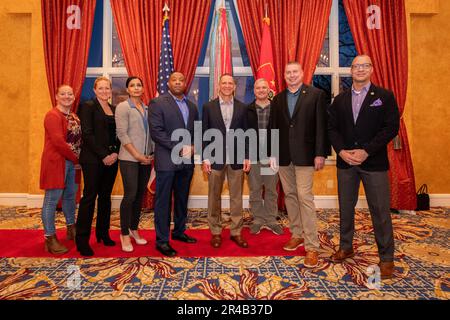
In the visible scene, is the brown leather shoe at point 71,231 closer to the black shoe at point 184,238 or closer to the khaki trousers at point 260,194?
the black shoe at point 184,238

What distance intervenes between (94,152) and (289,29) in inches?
146

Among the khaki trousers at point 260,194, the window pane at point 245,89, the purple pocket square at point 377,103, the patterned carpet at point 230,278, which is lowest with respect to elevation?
the patterned carpet at point 230,278

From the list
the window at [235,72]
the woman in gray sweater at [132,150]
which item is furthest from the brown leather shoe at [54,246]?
the window at [235,72]

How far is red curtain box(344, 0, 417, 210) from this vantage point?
188 inches

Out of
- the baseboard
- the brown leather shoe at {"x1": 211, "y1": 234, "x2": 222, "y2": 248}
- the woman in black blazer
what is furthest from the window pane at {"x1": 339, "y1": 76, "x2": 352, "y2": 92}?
the woman in black blazer

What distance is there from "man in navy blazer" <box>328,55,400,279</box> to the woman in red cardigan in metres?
2.55

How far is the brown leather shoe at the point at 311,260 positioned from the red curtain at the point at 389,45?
2910 millimetres

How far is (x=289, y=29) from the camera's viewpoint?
478 centimetres

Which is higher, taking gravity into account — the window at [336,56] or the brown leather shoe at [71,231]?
the window at [336,56]

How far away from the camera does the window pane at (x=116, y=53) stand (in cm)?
527

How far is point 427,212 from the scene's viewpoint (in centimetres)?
468

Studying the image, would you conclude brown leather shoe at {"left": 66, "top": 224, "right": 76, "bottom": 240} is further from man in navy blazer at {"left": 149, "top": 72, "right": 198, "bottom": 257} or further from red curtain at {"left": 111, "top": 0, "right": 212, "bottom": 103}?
red curtain at {"left": 111, "top": 0, "right": 212, "bottom": 103}

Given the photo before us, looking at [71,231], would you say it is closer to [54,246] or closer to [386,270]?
[54,246]

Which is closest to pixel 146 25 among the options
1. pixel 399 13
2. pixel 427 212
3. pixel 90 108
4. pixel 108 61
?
pixel 108 61
